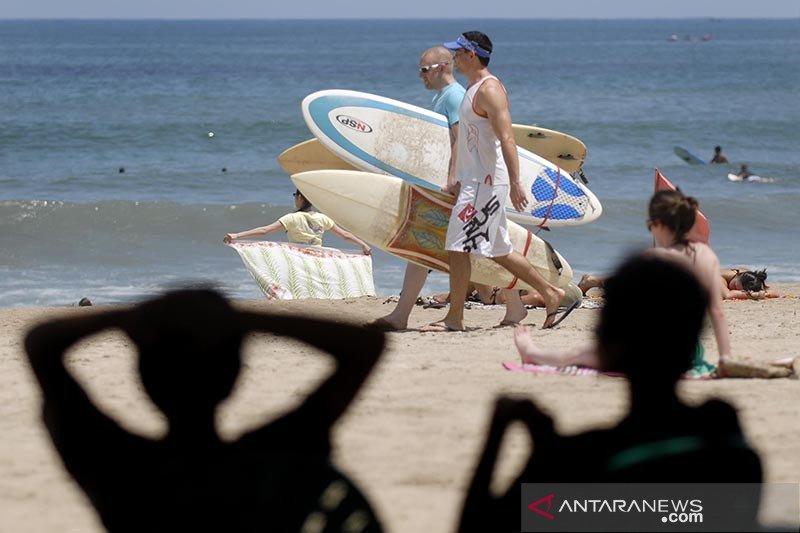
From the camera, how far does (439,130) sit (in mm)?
7965

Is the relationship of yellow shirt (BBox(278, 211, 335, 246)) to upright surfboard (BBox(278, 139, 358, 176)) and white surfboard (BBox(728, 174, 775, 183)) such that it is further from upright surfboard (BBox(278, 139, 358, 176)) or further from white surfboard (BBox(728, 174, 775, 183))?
white surfboard (BBox(728, 174, 775, 183))

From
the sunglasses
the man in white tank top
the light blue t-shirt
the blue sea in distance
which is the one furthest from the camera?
the blue sea in distance

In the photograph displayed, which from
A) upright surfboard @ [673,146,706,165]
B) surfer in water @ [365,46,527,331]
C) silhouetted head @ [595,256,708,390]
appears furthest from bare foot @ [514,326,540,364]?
upright surfboard @ [673,146,706,165]

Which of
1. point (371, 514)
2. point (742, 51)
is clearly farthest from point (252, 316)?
point (742, 51)

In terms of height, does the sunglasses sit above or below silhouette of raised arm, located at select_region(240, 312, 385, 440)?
below

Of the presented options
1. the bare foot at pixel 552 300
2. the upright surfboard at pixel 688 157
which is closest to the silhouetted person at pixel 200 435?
the bare foot at pixel 552 300

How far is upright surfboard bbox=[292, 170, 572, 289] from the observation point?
722 cm

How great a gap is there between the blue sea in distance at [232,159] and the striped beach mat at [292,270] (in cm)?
77

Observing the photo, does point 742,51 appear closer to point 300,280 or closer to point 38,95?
point 38,95

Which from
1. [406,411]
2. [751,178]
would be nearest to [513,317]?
[406,411]

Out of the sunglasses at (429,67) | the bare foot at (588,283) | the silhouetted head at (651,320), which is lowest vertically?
the bare foot at (588,283)

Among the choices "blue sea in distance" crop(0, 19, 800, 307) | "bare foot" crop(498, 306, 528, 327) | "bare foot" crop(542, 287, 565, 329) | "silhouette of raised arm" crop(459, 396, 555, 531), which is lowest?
"blue sea in distance" crop(0, 19, 800, 307)

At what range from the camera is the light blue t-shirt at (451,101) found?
661cm

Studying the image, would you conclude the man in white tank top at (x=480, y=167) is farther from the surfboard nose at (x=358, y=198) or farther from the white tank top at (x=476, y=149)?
the surfboard nose at (x=358, y=198)
